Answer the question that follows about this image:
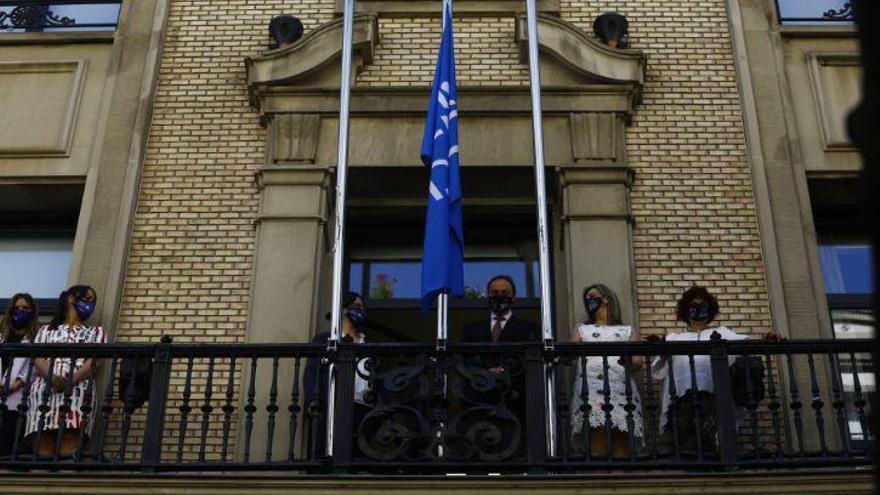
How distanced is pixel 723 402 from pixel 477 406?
5.30 feet

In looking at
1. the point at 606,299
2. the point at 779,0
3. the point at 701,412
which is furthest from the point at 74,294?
the point at 779,0

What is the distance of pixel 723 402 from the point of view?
312 inches

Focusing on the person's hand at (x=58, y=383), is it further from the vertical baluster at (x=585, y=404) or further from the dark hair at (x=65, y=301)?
the vertical baluster at (x=585, y=404)

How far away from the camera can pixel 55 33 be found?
11391 mm

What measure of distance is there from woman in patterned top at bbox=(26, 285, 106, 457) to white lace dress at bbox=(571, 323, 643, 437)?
3.32 meters

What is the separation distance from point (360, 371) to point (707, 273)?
336 centimetres

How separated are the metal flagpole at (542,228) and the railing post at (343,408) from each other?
1306mm

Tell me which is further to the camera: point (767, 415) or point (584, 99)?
point (584, 99)

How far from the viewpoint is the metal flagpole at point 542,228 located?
316 inches

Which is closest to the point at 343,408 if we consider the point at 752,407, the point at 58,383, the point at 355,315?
the point at 355,315

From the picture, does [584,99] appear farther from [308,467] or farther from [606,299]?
[308,467]

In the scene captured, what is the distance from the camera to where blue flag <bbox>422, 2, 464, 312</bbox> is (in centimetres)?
866

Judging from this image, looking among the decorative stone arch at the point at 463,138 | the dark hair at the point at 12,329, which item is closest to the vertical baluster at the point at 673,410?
the decorative stone arch at the point at 463,138

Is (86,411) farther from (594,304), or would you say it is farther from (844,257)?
(844,257)
